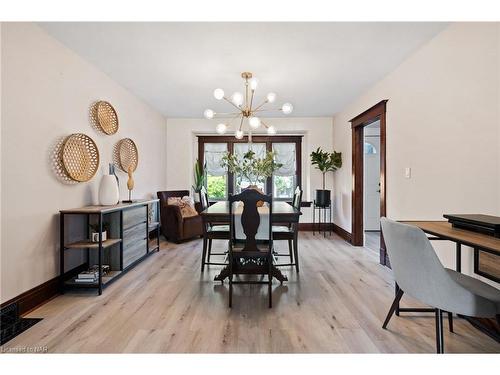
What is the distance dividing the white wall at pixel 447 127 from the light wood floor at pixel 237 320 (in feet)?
2.61

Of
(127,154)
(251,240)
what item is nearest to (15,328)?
(251,240)

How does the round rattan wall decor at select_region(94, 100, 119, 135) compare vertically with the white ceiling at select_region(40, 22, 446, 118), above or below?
below

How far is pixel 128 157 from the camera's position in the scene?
3.99 meters

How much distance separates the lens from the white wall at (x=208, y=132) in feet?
19.0

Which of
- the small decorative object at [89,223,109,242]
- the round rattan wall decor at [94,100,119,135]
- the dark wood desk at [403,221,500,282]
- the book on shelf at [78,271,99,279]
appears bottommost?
the book on shelf at [78,271,99,279]

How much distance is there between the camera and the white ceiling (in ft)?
7.80

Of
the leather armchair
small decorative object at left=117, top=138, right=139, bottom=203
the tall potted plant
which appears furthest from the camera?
the tall potted plant

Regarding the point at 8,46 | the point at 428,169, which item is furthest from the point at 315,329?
the point at 8,46

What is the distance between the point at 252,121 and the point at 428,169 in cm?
196

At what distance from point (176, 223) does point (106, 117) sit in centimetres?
205

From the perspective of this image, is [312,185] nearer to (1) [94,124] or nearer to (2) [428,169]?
(2) [428,169]

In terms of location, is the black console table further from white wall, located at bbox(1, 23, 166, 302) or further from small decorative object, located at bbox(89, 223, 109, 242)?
white wall, located at bbox(1, 23, 166, 302)

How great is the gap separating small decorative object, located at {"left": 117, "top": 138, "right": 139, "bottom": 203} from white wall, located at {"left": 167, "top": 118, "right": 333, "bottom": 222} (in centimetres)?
162

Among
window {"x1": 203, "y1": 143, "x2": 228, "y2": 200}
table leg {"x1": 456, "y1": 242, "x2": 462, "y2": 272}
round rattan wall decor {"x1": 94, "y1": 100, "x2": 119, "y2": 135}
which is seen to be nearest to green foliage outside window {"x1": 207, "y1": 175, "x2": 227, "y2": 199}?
window {"x1": 203, "y1": 143, "x2": 228, "y2": 200}
